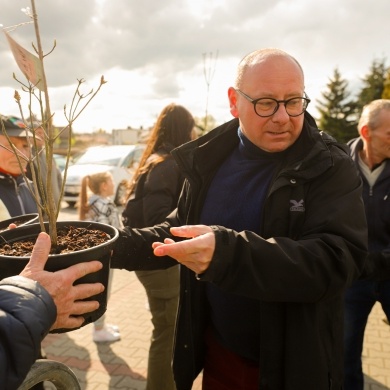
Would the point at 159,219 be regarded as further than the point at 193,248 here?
Yes

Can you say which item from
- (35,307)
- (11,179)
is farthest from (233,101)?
(11,179)

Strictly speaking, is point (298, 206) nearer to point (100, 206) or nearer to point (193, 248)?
point (193, 248)

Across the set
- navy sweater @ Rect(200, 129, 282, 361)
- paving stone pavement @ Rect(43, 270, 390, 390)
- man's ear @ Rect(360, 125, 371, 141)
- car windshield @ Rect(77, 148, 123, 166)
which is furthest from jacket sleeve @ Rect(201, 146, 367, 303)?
car windshield @ Rect(77, 148, 123, 166)

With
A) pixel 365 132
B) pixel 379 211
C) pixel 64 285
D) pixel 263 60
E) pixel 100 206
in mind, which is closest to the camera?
pixel 64 285

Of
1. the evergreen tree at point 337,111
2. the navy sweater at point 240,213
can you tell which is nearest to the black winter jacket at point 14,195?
the navy sweater at point 240,213

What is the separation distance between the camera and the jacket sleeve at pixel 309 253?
1.32 m

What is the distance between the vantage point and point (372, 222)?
2.87m

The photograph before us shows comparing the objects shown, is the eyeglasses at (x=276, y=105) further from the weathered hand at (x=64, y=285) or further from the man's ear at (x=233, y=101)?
the weathered hand at (x=64, y=285)

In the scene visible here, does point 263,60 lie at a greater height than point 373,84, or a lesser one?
lesser

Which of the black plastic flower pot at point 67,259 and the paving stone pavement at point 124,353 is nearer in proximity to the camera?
the black plastic flower pot at point 67,259

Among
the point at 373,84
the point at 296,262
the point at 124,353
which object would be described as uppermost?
the point at 373,84

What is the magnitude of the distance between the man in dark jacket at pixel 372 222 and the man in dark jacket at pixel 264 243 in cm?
128

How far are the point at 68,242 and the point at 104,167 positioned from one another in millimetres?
10681

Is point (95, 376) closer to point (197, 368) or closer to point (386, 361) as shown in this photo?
point (197, 368)
